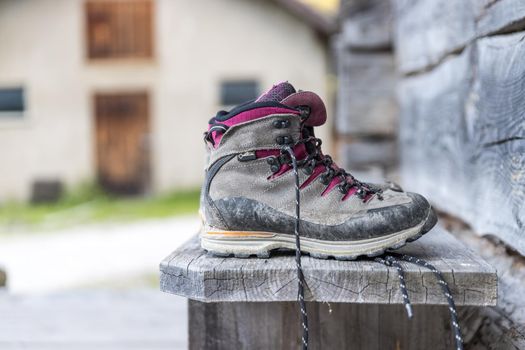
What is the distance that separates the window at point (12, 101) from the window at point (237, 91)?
390 cm

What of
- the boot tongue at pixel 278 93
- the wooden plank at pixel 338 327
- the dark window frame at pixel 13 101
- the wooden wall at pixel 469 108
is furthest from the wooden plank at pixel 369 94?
the dark window frame at pixel 13 101

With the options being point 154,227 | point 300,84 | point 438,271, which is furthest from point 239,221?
point 300,84

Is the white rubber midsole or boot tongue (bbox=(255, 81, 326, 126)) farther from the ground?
boot tongue (bbox=(255, 81, 326, 126))

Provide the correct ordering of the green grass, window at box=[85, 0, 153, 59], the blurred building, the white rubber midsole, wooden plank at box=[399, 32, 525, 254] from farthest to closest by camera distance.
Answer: window at box=[85, 0, 153, 59]
the blurred building
the green grass
wooden plank at box=[399, 32, 525, 254]
the white rubber midsole

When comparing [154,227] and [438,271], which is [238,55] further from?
[438,271]

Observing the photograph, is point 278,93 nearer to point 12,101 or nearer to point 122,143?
point 122,143

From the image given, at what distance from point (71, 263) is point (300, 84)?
7214 millimetres

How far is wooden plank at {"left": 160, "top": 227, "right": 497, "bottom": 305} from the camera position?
4.47 ft

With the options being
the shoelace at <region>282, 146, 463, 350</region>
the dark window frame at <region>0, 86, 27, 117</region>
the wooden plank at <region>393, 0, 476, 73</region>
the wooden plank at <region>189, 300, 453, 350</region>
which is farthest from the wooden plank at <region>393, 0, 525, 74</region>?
the dark window frame at <region>0, 86, 27, 117</region>

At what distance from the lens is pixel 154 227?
9477 millimetres

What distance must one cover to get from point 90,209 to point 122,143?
6.12 feet

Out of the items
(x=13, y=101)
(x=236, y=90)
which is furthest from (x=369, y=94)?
(x=13, y=101)

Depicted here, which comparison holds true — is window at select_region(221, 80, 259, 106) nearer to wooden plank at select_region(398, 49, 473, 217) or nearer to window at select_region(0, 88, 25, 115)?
window at select_region(0, 88, 25, 115)

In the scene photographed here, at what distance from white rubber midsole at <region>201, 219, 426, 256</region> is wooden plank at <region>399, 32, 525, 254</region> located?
37 centimetres
